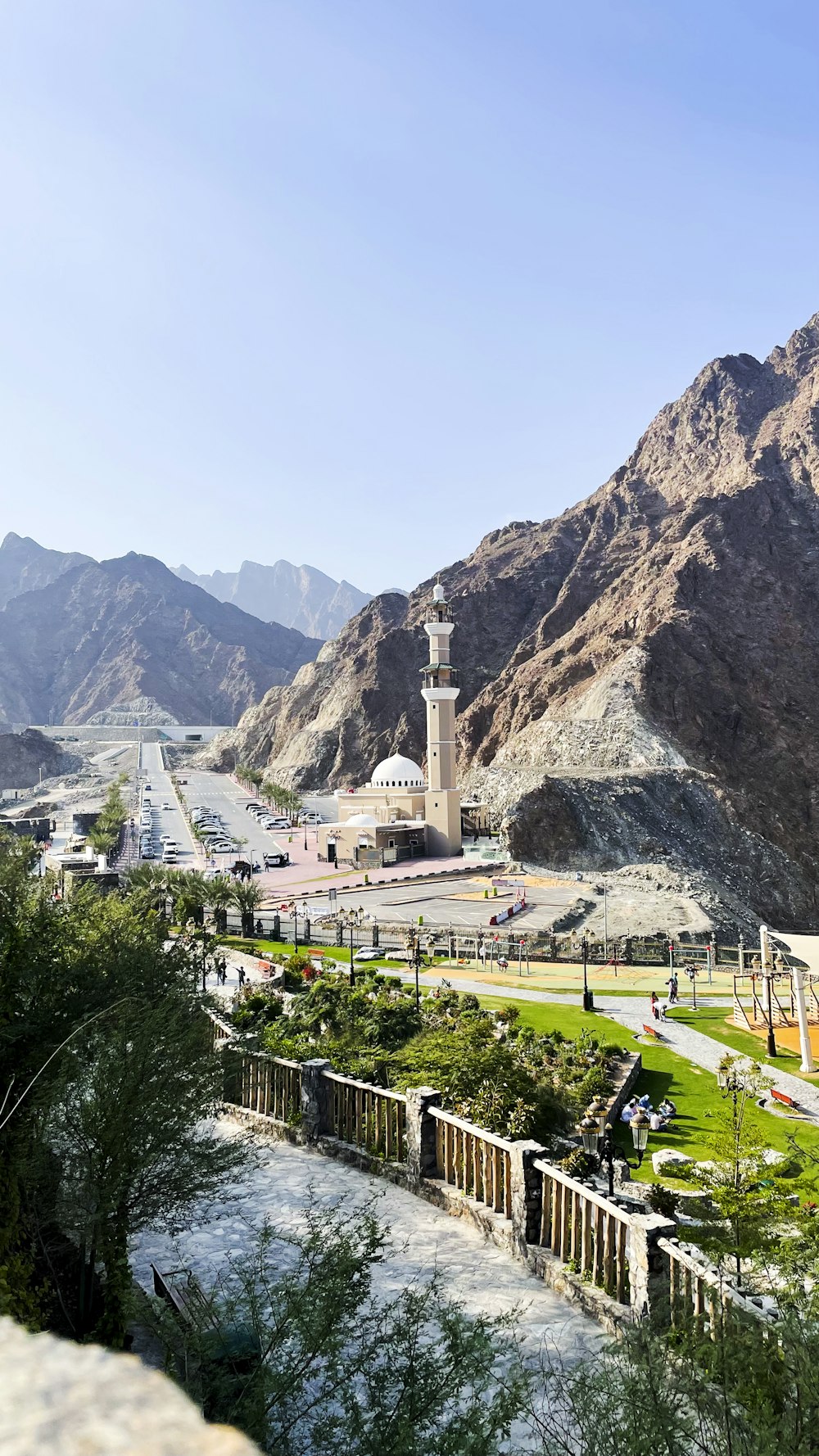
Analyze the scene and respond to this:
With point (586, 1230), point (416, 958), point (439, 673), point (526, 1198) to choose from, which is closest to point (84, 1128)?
point (526, 1198)

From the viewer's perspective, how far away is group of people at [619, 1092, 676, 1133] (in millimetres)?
16984

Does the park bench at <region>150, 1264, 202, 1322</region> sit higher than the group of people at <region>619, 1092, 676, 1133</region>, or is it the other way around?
the park bench at <region>150, 1264, 202, 1322</region>

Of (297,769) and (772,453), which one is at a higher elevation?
(772,453)

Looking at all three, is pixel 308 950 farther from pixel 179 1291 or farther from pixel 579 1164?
pixel 179 1291

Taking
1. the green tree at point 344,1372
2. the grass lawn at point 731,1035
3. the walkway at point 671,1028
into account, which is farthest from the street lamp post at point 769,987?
the green tree at point 344,1372

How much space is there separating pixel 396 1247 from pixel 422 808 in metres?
60.9

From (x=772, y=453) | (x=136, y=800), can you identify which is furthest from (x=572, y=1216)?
(x=772, y=453)

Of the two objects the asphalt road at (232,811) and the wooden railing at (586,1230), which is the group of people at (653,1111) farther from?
the asphalt road at (232,811)

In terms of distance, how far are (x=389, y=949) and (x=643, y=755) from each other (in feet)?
192

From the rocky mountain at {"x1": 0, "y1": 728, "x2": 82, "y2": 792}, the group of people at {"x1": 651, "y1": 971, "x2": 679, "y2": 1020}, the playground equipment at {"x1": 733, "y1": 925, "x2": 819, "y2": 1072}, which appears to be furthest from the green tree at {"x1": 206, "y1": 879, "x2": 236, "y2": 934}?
the rocky mountain at {"x1": 0, "y1": 728, "x2": 82, "y2": 792}

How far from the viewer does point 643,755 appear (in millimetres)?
88625

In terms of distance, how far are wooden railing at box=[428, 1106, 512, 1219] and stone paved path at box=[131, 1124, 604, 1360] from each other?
413 mm

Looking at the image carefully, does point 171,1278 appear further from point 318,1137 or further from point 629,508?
point 629,508

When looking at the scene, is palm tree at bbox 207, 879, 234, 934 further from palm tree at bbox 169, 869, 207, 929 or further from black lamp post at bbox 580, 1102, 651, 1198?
black lamp post at bbox 580, 1102, 651, 1198
